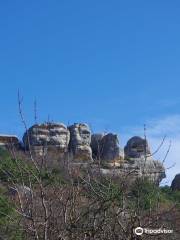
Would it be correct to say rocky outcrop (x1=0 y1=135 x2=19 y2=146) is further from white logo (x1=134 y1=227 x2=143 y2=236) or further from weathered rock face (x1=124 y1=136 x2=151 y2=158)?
weathered rock face (x1=124 y1=136 x2=151 y2=158)

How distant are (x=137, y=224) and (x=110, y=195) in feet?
1.40

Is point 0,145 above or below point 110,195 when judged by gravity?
above

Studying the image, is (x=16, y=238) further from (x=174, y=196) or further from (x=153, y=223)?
(x=174, y=196)

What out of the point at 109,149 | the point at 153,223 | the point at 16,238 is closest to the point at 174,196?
the point at 109,149

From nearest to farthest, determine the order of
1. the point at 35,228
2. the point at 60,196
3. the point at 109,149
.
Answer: the point at 35,228 < the point at 60,196 < the point at 109,149

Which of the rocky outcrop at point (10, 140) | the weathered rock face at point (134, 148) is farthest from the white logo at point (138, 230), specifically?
the weathered rock face at point (134, 148)

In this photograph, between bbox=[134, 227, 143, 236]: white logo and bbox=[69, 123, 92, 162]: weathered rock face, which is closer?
bbox=[134, 227, 143, 236]: white logo

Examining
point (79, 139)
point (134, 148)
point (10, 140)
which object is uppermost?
point (79, 139)

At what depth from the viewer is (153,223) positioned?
5297 mm
